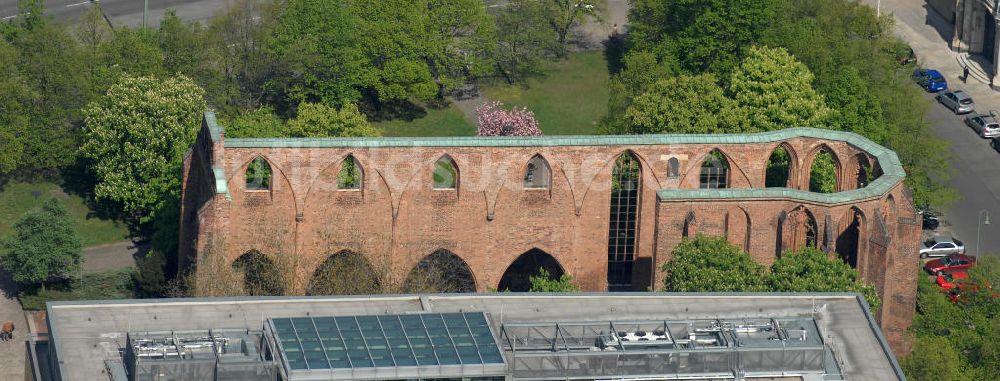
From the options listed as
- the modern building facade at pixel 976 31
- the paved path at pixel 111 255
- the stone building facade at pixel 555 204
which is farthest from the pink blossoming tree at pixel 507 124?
the modern building facade at pixel 976 31

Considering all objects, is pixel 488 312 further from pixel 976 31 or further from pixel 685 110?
pixel 976 31

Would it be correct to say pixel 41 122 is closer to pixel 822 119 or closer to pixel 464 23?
pixel 464 23

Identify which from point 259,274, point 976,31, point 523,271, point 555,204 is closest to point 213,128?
point 259,274

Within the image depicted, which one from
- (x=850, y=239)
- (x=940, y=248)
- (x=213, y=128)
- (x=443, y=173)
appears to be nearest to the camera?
(x=213, y=128)

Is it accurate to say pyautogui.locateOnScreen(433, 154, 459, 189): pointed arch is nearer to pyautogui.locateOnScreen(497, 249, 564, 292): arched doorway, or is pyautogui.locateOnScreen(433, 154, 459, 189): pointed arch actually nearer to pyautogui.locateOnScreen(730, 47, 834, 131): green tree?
pyautogui.locateOnScreen(497, 249, 564, 292): arched doorway

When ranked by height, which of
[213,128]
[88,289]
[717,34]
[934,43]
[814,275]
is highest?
[934,43]

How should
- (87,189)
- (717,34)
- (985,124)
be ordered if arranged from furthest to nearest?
(985,124)
(717,34)
(87,189)

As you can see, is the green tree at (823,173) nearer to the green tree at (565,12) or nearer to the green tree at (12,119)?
the green tree at (565,12)

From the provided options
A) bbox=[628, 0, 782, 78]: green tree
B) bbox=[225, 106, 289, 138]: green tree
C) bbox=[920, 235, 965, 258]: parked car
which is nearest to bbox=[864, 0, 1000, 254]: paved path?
bbox=[920, 235, 965, 258]: parked car
